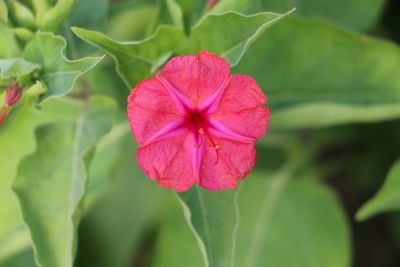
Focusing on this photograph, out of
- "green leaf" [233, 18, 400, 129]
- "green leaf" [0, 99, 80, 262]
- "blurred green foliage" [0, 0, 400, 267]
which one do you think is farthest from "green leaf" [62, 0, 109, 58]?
"green leaf" [233, 18, 400, 129]

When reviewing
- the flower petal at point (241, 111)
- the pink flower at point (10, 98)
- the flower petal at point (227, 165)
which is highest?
the pink flower at point (10, 98)

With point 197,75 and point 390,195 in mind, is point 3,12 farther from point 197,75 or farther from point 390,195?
point 390,195

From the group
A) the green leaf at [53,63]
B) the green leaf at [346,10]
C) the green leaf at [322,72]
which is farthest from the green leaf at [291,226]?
the green leaf at [53,63]

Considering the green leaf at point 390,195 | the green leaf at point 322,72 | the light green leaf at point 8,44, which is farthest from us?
the green leaf at point 322,72

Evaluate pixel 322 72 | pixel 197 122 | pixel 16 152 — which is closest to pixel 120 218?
pixel 16 152

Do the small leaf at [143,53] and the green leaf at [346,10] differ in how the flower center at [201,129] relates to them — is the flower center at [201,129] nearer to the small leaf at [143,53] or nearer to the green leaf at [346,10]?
the small leaf at [143,53]

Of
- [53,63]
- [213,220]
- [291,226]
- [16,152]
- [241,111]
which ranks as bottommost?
[291,226]
